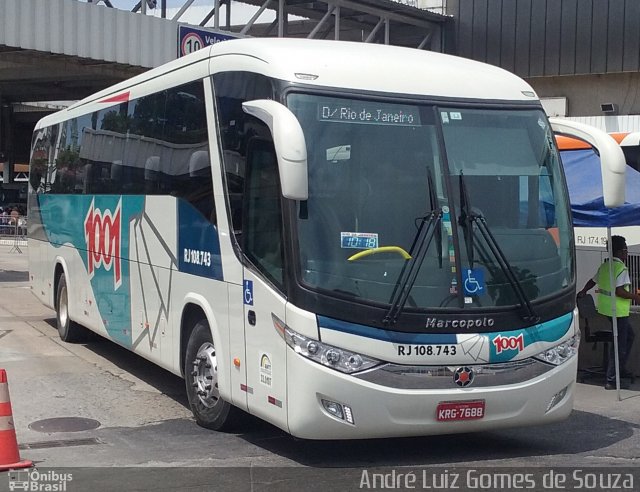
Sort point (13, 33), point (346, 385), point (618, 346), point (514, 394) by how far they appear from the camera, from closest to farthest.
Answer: point (346, 385) < point (514, 394) < point (618, 346) < point (13, 33)

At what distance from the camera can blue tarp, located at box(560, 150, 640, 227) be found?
1074cm

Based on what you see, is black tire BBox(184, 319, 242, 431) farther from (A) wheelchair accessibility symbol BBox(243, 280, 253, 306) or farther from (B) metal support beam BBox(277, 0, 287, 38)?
(B) metal support beam BBox(277, 0, 287, 38)

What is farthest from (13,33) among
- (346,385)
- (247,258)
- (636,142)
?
(346,385)

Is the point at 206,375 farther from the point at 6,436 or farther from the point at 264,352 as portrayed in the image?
the point at 6,436

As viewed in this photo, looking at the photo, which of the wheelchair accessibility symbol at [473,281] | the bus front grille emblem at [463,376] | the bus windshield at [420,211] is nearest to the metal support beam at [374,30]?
the bus windshield at [420,211]

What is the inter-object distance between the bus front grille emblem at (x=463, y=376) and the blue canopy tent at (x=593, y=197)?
3728 mm

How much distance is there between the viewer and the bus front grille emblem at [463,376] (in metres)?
6.95

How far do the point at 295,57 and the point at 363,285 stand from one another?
190 centimetres

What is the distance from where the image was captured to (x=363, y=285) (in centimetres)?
683

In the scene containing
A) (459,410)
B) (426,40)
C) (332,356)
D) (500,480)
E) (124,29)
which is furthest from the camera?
(426,40)

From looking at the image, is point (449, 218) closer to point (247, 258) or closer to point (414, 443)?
point (247, 258)

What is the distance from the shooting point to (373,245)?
6.91m

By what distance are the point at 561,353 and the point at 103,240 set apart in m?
6.23

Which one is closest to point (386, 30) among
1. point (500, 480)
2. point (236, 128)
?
point (236, 128)
